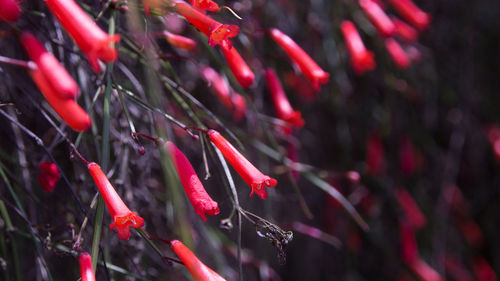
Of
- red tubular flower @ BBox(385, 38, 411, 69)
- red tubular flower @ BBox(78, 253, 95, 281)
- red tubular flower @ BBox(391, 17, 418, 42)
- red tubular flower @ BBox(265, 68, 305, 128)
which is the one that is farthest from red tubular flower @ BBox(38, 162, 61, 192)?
red tubular flower @ BBox(391, 17, 418, 42)

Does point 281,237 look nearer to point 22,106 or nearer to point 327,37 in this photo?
point 22,106

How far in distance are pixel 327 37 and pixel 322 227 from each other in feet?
2.78

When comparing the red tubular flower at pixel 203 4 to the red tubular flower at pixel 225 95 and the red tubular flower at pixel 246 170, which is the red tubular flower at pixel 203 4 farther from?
the red tubular flower at pixel 225 95

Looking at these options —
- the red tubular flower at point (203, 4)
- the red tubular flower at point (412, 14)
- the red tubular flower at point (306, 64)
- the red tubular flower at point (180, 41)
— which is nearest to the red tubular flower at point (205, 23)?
the red tubular flower at point (203, 4)

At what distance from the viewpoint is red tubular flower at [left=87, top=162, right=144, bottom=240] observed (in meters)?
0.78

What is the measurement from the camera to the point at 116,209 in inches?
30.6

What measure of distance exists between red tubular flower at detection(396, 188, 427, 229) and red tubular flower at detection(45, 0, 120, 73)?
5.59 ft

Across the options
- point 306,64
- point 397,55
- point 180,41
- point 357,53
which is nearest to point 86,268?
point 180,41

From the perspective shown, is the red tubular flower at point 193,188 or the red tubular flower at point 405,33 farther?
the red tubular flower at point 405,33

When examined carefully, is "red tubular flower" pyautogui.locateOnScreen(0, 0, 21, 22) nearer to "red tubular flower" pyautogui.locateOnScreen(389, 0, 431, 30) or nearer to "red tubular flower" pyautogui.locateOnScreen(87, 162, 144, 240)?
"red tubular flower" pyautogui.locateOnScreen(87, 162, 144, 240)

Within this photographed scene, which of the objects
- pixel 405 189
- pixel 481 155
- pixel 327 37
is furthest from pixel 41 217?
pixel 481 155

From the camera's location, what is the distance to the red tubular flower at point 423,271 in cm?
207

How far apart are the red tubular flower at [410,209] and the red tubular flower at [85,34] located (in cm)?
Result: 170

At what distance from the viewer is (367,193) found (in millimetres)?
2119
